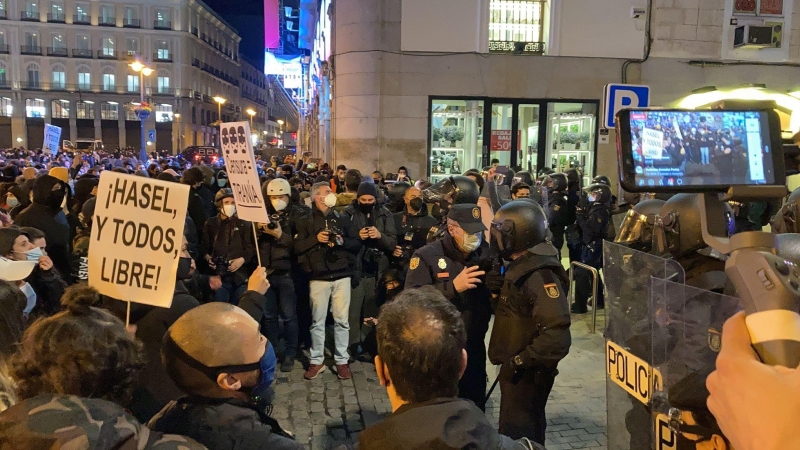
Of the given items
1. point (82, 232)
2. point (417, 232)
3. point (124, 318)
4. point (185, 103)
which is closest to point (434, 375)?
point (124, 318)

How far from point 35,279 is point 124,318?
→ 179 cm

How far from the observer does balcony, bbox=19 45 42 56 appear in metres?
77.2

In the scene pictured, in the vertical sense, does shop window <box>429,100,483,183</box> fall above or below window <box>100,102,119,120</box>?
below

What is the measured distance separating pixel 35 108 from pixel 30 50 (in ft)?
24.7

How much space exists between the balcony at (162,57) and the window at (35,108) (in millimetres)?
15909

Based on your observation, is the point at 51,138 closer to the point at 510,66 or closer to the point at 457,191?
the point at 510,66

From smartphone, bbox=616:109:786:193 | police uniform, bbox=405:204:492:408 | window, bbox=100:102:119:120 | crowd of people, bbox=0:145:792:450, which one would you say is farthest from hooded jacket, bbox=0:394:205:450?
window, bbox=100:102:119:120

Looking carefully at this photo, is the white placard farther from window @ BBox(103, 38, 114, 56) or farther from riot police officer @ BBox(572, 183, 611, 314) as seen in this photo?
window @ BBox(103, 38, 114, 56)

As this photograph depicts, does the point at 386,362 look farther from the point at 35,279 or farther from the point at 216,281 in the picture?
the point at 216,281

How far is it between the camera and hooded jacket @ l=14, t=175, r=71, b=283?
1.50 metres

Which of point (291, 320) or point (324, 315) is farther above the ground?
point (324, 315)

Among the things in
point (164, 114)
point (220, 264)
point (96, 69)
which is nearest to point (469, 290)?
point (220, 264)

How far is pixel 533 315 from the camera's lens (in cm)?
372

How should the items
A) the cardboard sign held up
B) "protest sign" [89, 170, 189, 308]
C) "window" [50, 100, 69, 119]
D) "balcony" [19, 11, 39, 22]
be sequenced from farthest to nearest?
"window" [50, 100, 69, 119], "balcony" [19, 11, 39, 22], the cardboard sign held up, "protest sign" [89, 170, 189, 308]
